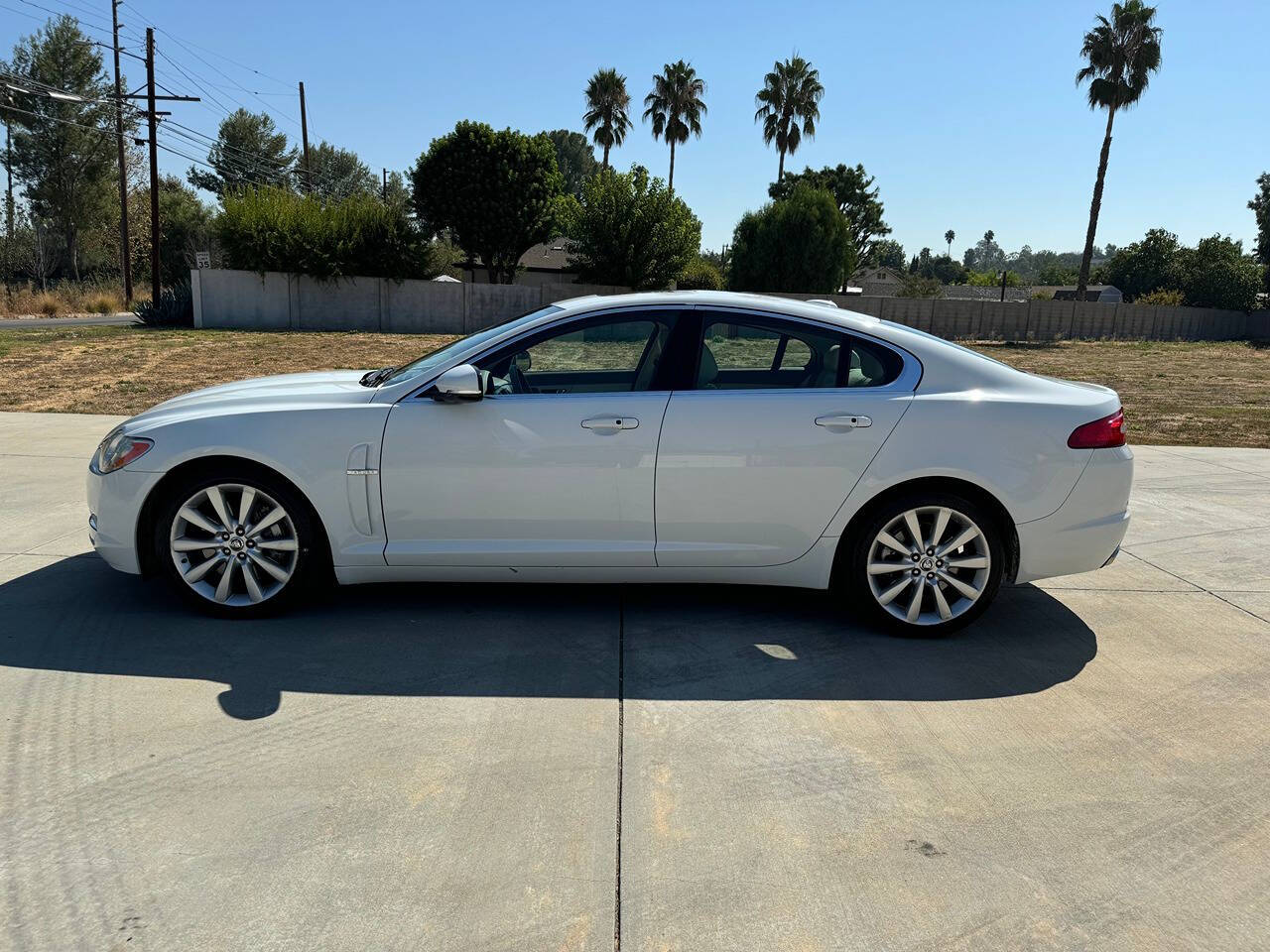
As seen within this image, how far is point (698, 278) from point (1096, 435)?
133ft

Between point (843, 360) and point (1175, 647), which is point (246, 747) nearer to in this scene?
point (843, 360)

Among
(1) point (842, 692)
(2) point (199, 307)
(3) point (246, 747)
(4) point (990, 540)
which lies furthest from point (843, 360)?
(2) point (199, 307)

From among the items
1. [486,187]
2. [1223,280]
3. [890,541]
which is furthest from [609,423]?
[1223,280]

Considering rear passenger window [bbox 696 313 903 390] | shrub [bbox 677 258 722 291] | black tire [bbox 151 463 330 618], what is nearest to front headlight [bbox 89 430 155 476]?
black tire [bbox 151 463 330 618]

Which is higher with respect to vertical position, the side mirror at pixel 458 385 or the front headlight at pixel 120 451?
the side mirror at pixel 458 385

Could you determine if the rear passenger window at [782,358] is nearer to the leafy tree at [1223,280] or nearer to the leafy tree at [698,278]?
the leafy tree at [698,278]

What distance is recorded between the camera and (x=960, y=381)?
458 centimetres

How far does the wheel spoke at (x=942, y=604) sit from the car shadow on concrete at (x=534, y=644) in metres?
0.14

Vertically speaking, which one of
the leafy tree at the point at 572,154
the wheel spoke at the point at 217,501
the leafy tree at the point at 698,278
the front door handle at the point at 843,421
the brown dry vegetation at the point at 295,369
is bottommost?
the brown dry vegetation at the point at 295,369

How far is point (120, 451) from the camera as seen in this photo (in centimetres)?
456

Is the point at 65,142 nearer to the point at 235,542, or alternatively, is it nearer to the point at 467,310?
the point at 467,310

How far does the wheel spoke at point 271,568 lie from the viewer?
Result: 4598mm

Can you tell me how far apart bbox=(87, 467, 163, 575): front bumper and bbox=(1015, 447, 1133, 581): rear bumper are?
4.22 metres

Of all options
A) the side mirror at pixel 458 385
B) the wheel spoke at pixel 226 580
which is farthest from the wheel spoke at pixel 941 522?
the wheel spoke at pixel 226 580
